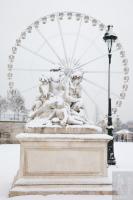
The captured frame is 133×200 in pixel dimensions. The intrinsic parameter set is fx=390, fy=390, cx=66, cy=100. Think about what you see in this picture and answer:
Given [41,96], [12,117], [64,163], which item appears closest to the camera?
[64,163]

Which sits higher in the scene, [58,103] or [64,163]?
[58,103]

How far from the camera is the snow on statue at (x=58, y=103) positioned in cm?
844

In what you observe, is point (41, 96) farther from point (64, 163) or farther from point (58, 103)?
point (64, 163)

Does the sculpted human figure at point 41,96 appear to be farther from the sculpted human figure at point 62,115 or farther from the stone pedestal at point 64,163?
the stone pedestal at point 64,163

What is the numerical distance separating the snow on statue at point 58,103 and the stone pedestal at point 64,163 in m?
0.55

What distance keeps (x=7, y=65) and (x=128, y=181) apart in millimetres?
12704

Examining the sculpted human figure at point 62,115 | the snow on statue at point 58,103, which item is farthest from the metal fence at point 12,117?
the sculpted human figure at point 62,115

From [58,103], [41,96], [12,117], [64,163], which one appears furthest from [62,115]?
[12,117]

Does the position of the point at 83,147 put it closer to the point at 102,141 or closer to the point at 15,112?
the point at 102,141

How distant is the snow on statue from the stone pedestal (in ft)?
1.81

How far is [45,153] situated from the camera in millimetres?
7895

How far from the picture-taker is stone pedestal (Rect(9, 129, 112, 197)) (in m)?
7.72

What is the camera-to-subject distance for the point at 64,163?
7922mm

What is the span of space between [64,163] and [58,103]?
1.41 meters
